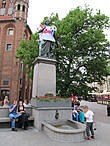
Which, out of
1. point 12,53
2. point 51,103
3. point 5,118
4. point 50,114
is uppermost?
point 12,53

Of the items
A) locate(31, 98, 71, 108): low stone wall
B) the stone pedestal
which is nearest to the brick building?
the stone pedestal

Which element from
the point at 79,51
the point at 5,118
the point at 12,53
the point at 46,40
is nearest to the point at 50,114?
the point at 5,118

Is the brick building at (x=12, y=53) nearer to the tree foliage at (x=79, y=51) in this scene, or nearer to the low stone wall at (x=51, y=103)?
the tree foliage at (x=79, y=51)

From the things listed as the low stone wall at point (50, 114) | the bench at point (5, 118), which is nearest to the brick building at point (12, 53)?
the bench at point (5, 118)

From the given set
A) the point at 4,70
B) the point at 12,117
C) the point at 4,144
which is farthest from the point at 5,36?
the point at 4,144

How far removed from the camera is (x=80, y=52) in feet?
44.7

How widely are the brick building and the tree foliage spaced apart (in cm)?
1005

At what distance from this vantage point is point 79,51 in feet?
45.1

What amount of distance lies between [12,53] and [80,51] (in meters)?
16.4

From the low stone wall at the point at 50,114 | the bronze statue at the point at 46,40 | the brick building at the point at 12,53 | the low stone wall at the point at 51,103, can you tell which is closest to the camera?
the low stone wall at the point at 50,114

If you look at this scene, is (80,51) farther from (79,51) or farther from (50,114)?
(50,114)

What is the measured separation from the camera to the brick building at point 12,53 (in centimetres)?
2330

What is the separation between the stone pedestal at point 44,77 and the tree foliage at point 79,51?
4109 mm

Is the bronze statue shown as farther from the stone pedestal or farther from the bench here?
the bench
